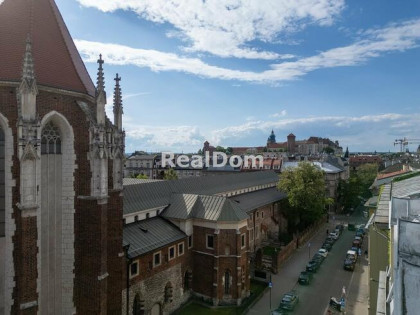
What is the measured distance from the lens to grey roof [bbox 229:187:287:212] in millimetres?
42775

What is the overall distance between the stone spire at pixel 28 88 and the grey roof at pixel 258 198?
29.9 metres

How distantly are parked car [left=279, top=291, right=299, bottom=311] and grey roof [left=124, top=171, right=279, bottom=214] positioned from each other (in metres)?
14.0

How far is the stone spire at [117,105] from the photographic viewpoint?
18.7 m

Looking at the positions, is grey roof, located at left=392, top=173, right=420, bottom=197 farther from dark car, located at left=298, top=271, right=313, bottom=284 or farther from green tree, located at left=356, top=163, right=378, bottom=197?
green tree, located at left=356, top=163, right=378, bottom=197

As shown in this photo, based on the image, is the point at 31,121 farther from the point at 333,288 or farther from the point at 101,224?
the point at 333,288

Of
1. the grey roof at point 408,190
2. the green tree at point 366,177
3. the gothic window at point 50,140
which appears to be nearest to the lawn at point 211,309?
the grey roof at point 408,190

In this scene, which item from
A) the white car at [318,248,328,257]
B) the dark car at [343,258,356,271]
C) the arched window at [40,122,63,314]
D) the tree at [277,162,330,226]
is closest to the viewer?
the arched window at [40,122,63,314]

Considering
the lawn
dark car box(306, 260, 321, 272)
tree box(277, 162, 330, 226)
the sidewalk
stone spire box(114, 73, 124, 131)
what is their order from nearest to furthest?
stone spire box(114, 73, 124, 131) < the lawn < the sidewalk < dark car box(306, 260, 321, 272) < tree box(277, 162, 330, 226)

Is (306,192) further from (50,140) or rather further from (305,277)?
(50,140)

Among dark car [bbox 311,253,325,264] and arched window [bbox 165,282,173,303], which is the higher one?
arched window [bbox 165,282,173,303]

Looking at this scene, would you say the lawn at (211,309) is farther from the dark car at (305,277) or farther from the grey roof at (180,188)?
the grey roof at (180,188)

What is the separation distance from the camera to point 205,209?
98.5ft

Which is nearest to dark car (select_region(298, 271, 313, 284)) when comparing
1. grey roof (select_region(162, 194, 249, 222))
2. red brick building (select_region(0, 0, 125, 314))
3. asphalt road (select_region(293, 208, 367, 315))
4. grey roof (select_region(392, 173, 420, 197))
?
asphalt road (select_region(293, 208, 367, 315))

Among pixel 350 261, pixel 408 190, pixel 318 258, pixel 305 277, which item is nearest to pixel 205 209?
pixel 305 277
